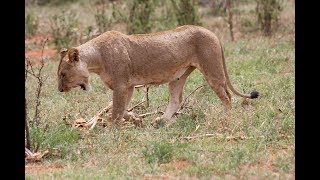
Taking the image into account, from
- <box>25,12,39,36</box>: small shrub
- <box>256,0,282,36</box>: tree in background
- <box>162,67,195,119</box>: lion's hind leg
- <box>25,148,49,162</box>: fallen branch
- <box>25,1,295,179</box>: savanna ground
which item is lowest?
<box>25,148,49,162</box>: fallen branch

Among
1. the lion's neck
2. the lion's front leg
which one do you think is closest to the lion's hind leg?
the lion's front leg

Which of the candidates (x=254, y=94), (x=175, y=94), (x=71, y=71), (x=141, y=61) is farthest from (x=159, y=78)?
(x=254, y=94)

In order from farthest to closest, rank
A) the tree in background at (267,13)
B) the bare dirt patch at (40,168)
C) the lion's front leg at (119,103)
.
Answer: the tree in background at (267,13) < the lion's front leg at (119,103) < the bare dirt patch at (40,168)

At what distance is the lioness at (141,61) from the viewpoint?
23.2ft

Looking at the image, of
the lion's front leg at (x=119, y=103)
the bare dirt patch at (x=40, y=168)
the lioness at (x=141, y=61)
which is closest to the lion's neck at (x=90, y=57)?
the lioness at (x=141, y=61)

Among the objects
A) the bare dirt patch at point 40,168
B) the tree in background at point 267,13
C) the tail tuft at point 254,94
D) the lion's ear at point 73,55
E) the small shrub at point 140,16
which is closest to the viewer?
the bare dirt patch at point 40,168

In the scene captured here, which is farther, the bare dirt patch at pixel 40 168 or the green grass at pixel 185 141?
the bare dirt patch at pixel 40 168

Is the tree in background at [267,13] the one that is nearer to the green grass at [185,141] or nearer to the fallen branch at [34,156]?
the green grass at [185,141]

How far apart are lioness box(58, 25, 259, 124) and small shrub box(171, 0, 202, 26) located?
570cm

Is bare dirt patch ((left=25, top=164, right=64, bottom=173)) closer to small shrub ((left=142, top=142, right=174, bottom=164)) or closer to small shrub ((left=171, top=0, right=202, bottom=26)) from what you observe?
small shrub ((left=142, top=142, right=174, bottom=164))

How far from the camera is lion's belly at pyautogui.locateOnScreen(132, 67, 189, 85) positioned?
7.30 m
